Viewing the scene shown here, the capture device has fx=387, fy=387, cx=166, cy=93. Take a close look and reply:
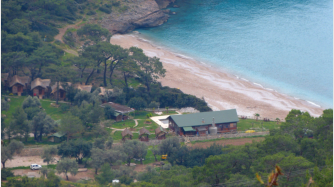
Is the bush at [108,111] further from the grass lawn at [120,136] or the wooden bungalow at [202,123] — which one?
the wooden bungalow at [202,123]

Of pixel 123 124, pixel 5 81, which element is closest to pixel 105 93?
pixel 123 124

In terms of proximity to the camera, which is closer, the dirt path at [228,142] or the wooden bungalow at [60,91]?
the dirt path at [228,142]

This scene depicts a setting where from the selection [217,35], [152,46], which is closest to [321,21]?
[217,35]

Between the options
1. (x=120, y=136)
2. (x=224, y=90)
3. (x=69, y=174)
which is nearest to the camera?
(x=69, y=174)

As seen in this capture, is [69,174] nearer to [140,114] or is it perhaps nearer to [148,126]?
[148,126]

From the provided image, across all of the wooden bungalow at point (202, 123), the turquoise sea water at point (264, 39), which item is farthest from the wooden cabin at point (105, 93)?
the turquoise sea water at point (264, 39)

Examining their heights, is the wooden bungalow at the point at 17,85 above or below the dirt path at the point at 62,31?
below
